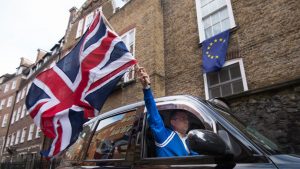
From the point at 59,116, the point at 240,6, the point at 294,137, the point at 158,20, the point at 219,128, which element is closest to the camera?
the point at 219,128

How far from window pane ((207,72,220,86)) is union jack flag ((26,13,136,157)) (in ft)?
17.4

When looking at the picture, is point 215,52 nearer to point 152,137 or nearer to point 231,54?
point 231,54

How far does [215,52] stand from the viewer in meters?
8.87

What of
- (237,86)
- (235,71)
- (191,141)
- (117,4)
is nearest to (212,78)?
(235,71)

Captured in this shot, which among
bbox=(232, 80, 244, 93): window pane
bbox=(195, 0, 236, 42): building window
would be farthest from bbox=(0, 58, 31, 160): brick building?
bbox=(232, 80, 244, 93): window pane

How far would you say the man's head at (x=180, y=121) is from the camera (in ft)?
8.26

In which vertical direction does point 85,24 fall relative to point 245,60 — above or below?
above

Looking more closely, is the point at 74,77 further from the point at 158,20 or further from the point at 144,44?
the point at 158,20

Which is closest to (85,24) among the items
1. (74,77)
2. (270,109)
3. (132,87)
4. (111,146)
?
(132,87)

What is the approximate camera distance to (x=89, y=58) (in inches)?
190

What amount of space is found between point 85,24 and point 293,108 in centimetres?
1563

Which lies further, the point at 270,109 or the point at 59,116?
the point at 270,109

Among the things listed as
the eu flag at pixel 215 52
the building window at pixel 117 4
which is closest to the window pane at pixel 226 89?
the eu flag at pixel 215 52

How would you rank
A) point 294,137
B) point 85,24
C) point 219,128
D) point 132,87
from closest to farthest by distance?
point 219,128 < point 294,137 < point 132,87 < point 85,24
